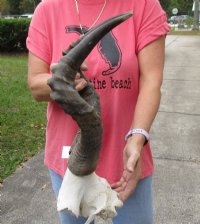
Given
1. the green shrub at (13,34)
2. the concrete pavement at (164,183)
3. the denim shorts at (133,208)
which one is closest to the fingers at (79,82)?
the denim shorts at (133,208)

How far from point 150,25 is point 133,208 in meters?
0.84

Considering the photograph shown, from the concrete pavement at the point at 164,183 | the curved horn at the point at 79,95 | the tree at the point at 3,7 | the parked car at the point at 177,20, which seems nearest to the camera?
the curved horn at the point at 79,95

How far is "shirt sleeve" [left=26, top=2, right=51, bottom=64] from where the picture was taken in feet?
6.66

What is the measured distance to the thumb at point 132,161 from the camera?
175 cm

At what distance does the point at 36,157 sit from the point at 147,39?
390cm

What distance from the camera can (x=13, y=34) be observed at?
16.7 metres

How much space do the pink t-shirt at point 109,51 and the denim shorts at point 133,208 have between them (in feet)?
0.40

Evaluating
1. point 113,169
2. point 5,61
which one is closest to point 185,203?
point 113,169

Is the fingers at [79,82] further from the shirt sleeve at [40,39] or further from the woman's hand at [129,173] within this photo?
the shirt sleeve at [40,39]

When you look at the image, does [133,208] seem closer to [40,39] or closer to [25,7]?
[40,39]

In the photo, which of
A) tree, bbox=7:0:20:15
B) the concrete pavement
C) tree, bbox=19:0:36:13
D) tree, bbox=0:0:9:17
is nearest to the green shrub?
the concrete pavement

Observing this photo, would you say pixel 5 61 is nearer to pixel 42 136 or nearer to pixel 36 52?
pixel 42 136

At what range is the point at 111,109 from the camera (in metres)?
2.04

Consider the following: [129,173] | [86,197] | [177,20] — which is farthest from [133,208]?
[177,20]
